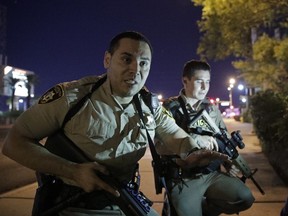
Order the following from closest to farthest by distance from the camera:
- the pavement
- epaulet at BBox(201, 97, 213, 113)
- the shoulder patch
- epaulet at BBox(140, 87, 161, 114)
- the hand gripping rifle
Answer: the shoulder patch
epaulet at BBox(140, 87, 161, 114)
the hand gripping rifle
epaulet at BBox(201, 97, 213, 113)
the pavement

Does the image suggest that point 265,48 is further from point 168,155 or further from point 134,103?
point 134,103

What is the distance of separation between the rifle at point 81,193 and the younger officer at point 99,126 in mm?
36

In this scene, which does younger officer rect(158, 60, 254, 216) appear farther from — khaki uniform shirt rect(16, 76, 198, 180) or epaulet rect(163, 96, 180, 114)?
khaki uniform shirt rect(16, 76, 198, 180)

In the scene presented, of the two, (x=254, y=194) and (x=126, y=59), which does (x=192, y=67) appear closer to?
(x=126, y=59)

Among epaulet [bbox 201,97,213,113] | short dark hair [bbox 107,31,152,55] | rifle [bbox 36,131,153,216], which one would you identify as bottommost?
rifle [bbox 36,131,153,216]

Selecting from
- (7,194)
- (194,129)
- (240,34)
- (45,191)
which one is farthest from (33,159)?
(240,34)

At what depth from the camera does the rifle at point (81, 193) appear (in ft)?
5.73

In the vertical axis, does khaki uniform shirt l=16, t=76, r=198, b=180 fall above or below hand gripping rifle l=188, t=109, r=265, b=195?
above

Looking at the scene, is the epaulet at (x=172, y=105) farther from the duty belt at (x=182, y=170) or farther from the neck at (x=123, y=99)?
the neck at (x=123, y=99)

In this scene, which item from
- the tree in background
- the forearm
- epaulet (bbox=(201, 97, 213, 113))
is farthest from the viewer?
the tree in background

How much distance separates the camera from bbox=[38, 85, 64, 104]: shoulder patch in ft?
5.94

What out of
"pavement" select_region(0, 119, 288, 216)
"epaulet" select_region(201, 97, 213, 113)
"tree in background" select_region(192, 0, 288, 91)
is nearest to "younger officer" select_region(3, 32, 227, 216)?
"epaulet" select_region(201, 97, 213, 113)

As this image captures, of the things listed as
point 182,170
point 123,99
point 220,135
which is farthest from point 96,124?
point 220,135

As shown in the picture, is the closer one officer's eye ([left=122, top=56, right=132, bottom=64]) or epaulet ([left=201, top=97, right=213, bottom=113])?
officer's eye ([left=122, top=56, right=132, bottom=64])
